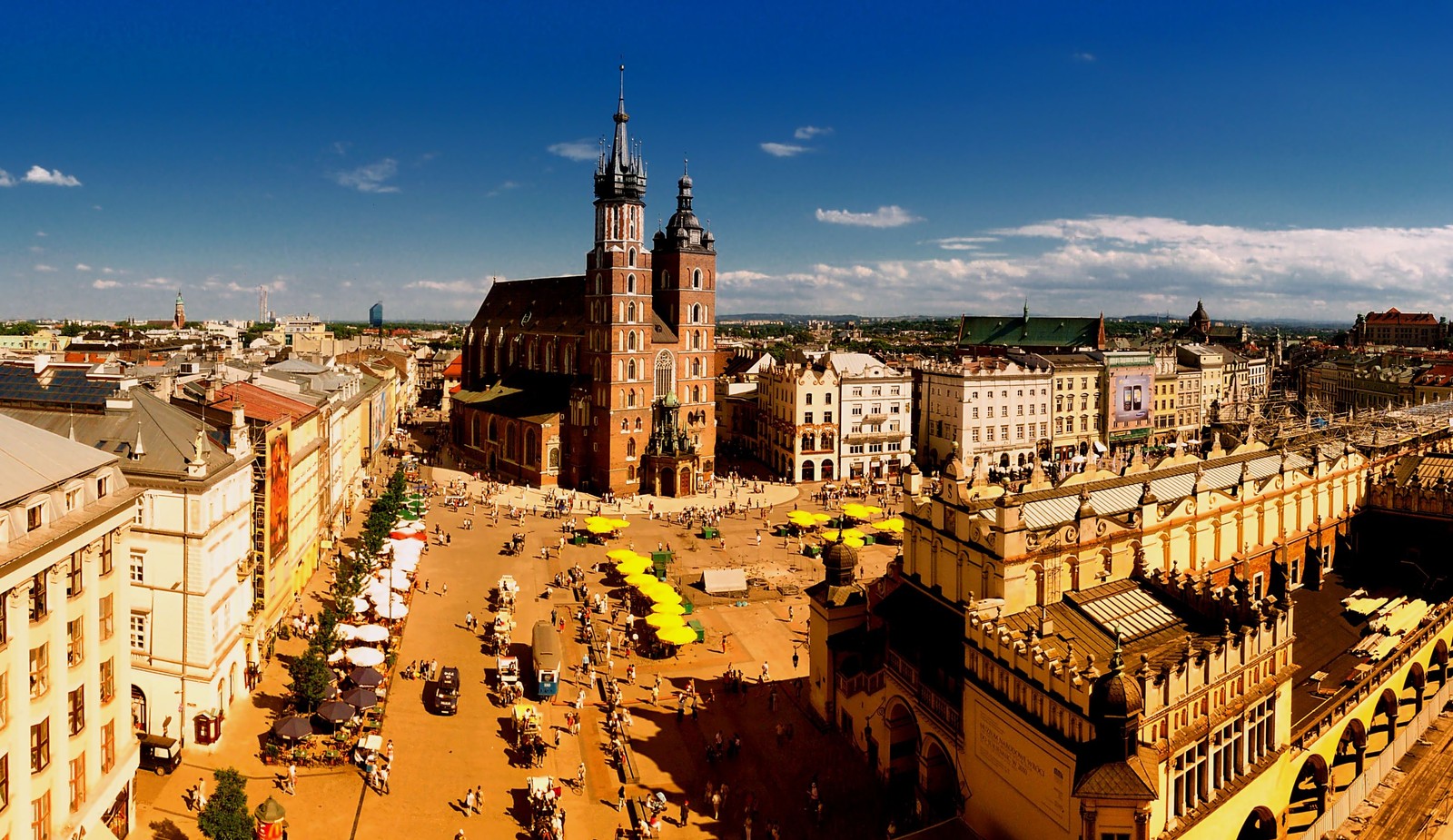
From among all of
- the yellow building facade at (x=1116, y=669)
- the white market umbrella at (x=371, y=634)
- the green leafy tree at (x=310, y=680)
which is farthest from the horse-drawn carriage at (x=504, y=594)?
the yellow building facade at (x=1116, y=669)

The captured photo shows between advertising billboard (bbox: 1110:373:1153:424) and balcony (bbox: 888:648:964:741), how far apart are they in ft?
266

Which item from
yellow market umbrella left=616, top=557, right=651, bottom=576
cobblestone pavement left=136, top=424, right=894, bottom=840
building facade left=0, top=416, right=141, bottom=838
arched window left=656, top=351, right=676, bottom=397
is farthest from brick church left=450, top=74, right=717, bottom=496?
building facade left=0, top=416, right=141, bottom=838

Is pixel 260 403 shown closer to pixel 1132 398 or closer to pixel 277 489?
pixel 277 489

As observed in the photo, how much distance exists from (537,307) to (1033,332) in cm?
7378

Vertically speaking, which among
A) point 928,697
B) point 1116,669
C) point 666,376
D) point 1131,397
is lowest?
point 928,697

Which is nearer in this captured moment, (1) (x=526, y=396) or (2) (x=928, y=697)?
(2) (x=928, y=697)

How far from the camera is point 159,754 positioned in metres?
31.9

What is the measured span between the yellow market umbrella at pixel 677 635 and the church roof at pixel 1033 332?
96.9 meters

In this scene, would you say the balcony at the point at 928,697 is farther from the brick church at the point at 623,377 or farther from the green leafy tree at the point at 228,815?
the brick church at the point at 623,377

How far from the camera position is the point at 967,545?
31.5 m

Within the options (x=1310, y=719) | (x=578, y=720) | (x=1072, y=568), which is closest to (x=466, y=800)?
(x=578, y=720)

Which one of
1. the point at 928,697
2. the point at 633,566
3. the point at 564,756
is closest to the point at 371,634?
the point at 564,756

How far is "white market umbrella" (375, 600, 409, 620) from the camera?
45750mm

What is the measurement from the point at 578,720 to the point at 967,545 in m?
16.9
